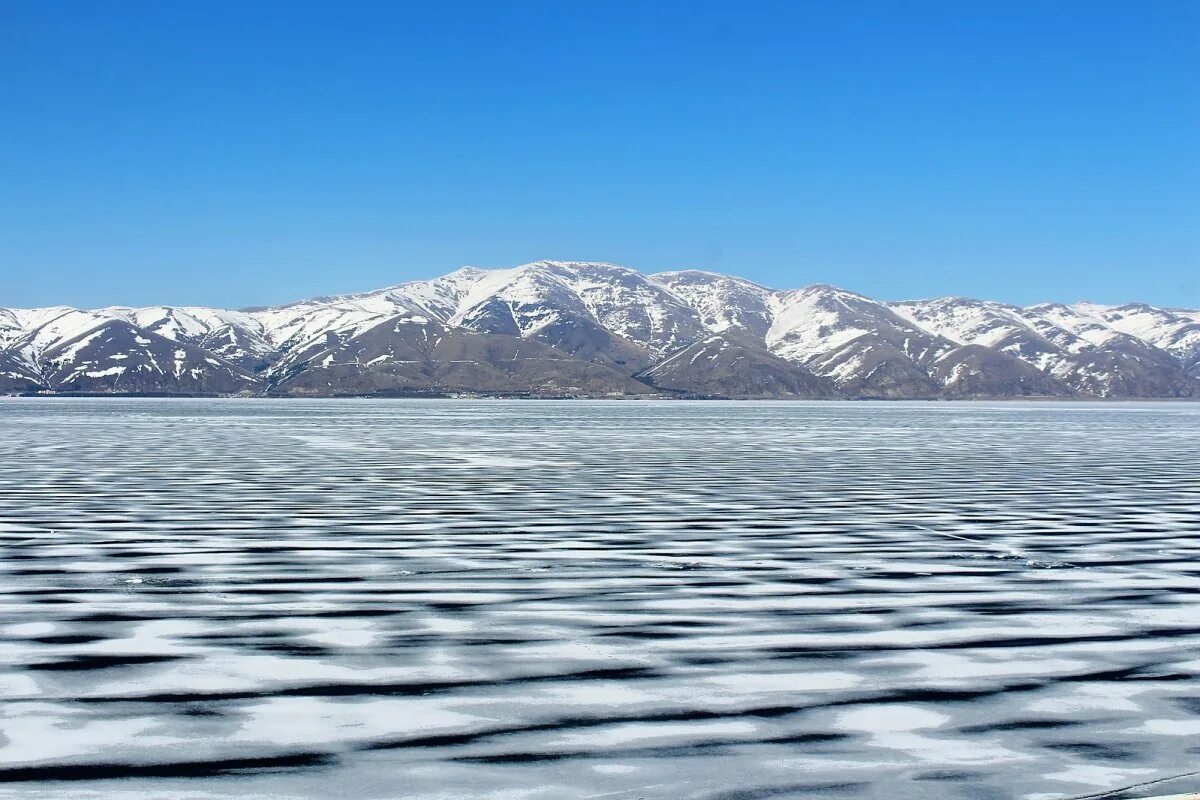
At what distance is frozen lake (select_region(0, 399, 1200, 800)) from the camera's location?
10.7 meters

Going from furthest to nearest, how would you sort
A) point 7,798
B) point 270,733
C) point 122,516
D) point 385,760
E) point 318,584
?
point 122,516
point 318,584
point 270,733
point 385,760
point 7,798

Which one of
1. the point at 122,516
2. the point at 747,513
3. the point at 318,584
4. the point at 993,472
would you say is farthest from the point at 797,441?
the point at 318,584

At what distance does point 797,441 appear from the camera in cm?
8638

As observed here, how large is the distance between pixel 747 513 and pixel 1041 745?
69.4 feet

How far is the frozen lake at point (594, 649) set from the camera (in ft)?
35.2

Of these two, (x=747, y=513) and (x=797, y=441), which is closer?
(x=747, y=513)

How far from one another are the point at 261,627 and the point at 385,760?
6.22m

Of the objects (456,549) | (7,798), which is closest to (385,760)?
(7,798)

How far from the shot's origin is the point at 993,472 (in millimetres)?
50531

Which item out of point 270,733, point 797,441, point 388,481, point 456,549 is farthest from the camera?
point 797,441

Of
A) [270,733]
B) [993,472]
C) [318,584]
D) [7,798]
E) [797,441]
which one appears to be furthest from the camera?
[797,441]

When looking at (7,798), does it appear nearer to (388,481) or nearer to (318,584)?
(318,584)

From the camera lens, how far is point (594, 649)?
15.3 metres

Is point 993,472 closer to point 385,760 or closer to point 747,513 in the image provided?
point 747,513
